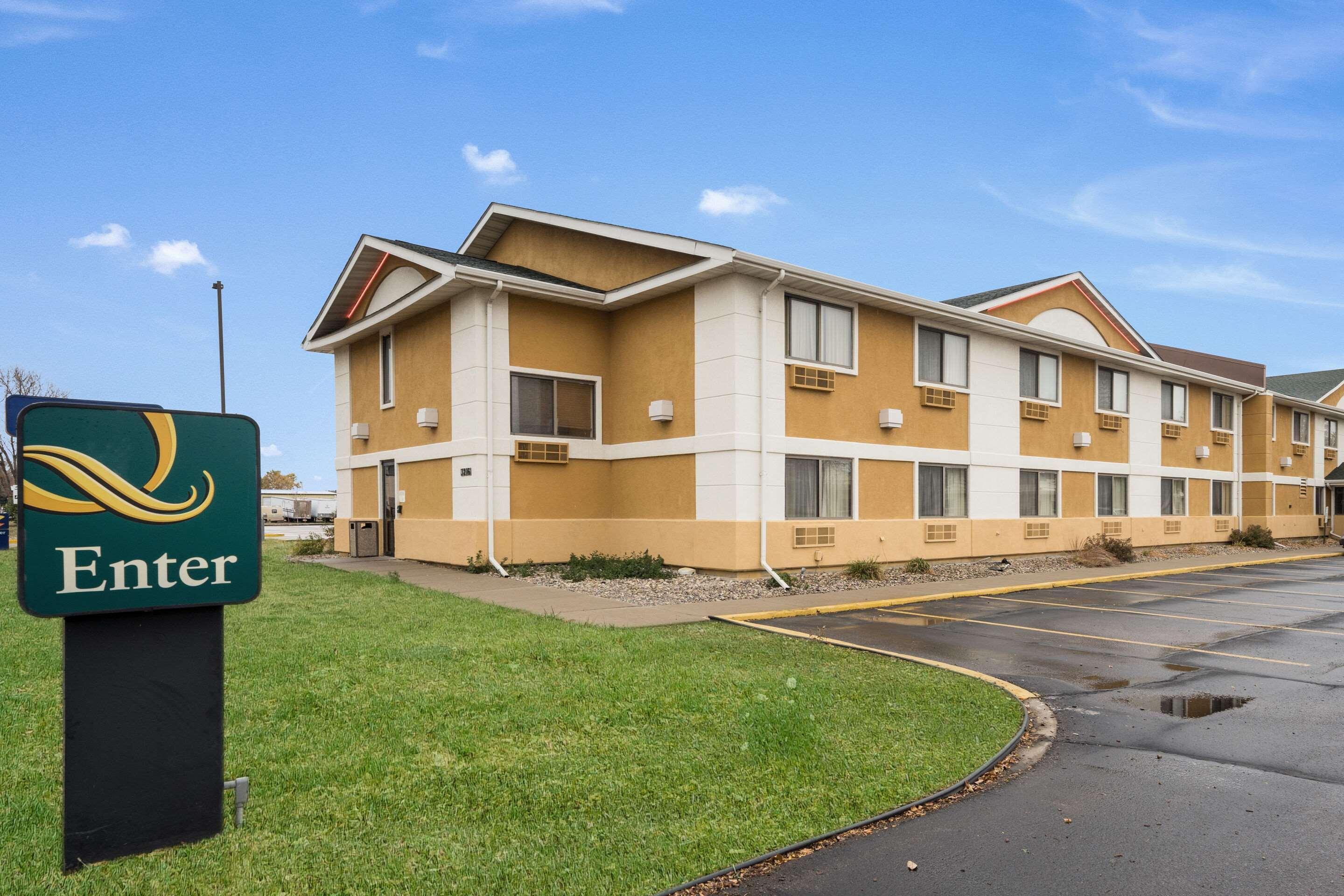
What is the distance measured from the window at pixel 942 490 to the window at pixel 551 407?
7.42m

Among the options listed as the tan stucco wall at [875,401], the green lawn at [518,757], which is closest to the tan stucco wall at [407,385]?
the tan stucco wall at [875,401]

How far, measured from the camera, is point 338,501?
23969mm

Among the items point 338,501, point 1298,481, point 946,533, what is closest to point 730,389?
point 946,533

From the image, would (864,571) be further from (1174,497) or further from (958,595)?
(1174,497)

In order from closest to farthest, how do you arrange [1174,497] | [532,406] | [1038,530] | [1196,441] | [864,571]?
[864,571] → [532,406] → [1038,530] → [1174,497] → [1196,441]

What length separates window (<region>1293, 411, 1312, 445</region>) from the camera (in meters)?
34.9

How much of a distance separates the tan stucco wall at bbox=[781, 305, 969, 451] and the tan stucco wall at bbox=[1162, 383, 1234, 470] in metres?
12.4

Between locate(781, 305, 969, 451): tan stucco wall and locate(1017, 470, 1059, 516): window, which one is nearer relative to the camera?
locate(781, 305, 969, 451): tan stucco wall

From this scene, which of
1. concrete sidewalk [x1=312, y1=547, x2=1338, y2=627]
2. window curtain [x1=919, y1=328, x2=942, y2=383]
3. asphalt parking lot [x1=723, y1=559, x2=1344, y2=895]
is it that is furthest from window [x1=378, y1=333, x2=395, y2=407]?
asphalt parking lot [x1=723, y1=559, x2=1344, y2=895]

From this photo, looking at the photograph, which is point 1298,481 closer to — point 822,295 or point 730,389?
point 822,295

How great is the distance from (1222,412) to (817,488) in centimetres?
2157

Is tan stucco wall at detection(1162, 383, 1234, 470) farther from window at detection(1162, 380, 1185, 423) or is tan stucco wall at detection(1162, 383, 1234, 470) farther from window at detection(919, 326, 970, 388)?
window at detection(919, 326, 970, 388)

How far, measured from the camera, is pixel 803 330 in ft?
55.4

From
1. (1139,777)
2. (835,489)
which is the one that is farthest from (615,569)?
(1139,777)
